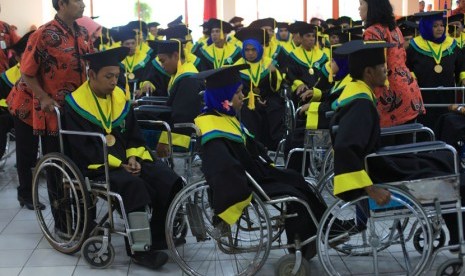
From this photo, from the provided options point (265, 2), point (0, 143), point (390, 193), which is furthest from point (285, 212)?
point (265, 2)

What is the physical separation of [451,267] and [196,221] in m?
1.16

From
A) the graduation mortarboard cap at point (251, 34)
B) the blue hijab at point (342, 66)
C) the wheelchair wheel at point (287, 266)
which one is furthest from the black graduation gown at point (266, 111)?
the wheelchair wheel at point (287, 266)

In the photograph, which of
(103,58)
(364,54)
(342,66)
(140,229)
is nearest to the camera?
(364,54)

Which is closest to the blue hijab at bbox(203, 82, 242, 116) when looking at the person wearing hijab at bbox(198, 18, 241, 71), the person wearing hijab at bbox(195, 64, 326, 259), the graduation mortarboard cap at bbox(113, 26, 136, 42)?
the person wearing hijab at bbox(195, 64, 326, 259)

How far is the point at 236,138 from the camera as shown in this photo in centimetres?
271

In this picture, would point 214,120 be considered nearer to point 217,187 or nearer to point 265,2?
point 217,187

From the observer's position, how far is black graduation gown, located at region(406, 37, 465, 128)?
4.84 meters

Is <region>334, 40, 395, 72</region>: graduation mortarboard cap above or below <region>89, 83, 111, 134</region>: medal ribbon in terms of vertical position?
above

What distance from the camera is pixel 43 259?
3.13 meters

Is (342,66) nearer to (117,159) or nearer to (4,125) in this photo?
(117,159)

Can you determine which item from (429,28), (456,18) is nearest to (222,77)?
(429,28)

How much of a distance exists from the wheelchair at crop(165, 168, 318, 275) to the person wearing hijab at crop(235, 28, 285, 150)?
1582 millimetres

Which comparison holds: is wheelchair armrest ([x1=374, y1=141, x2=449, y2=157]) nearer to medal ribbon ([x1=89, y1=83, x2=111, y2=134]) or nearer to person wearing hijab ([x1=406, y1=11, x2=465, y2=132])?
medal ribbon ([x1=89, y1=83, x2=111, y2=134])

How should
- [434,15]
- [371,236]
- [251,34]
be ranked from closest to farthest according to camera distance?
[371,236] < [434,15] < [251,34]
